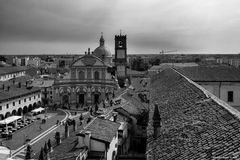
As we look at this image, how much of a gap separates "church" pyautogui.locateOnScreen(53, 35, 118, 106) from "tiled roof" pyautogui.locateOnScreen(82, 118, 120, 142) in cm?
3653

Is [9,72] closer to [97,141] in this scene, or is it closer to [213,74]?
[213,74]

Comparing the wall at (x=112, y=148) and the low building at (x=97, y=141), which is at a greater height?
the low building at (x=97, y=141)

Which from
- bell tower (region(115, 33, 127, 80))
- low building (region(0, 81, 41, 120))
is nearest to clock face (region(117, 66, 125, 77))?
bell tower (region(115, 33, 127, 80))

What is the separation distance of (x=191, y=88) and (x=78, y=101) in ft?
146

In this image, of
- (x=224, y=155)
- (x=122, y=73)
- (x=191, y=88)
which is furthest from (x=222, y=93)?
(x=122, y=73)

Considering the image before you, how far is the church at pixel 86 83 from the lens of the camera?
195ft

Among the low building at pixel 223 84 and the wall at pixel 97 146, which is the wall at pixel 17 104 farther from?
the wall at pixel 97 146

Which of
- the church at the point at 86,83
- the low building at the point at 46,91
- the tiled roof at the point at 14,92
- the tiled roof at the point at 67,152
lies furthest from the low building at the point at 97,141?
the low building at the point at 46,91

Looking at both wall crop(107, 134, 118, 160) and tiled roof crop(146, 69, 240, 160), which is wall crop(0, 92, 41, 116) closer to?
wall crop(107, 134, 118, 160)

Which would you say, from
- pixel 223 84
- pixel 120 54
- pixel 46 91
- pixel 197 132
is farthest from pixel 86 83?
pixel 197 132

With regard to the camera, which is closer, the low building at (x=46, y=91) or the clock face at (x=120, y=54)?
the low building at (x=46, y=91)

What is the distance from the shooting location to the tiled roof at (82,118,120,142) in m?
20.1

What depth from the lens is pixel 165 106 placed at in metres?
17.7

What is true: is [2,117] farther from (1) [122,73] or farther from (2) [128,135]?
(1) [122,73]
